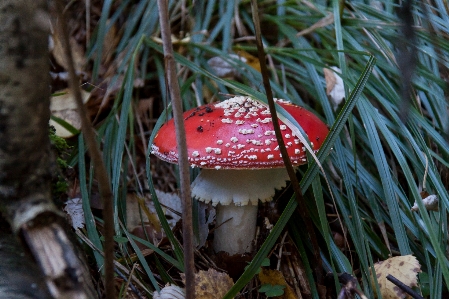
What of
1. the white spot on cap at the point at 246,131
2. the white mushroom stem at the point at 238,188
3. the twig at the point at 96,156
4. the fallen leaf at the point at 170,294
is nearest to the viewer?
the twig at the point at 96,156

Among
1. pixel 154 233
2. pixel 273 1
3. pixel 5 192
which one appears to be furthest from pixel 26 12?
pixel 273 1

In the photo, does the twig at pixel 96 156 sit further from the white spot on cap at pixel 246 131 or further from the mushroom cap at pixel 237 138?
the white spot on cap at pixel 246 131

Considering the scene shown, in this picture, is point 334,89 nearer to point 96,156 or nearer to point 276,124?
point 276,124

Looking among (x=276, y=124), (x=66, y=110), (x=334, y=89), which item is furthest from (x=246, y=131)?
(x=66, y=110)

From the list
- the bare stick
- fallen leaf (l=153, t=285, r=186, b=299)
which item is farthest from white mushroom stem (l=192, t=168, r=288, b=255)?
the bare stick

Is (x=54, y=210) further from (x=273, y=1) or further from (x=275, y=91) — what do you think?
(x=273, y=1)

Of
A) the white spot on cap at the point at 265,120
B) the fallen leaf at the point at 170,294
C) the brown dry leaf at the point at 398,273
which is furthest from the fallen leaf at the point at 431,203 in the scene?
the fallen leaf at the point at 170,294
